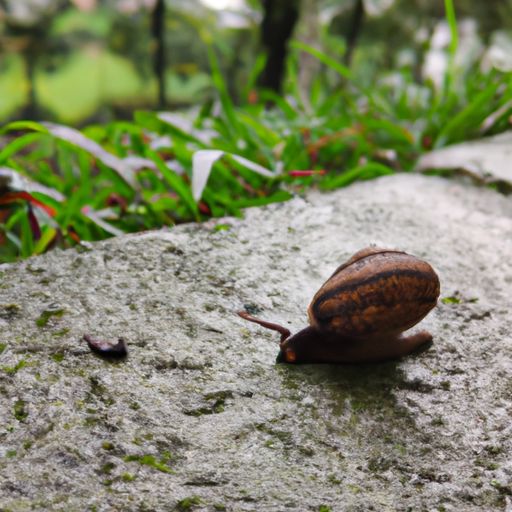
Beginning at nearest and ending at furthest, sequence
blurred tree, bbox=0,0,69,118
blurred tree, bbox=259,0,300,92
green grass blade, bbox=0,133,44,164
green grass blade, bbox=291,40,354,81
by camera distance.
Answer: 1. green grass blade, bbox=0,133,44,164
2. green grass blade, bbox=291,40,354,81
3. blurred tree, bbox=259,0,300,92
4. blurred tree, bbox=0,0,69,118

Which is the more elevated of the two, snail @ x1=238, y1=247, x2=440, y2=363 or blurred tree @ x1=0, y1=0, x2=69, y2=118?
snail @ x1=238, y1=247, x2=440, y2=363


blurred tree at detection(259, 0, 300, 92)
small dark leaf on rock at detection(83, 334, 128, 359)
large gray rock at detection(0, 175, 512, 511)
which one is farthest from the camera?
blurred tree at detection(259, 0, 300, 92)

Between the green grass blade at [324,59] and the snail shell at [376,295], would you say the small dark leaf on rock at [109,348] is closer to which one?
the snail shell at [376,295]

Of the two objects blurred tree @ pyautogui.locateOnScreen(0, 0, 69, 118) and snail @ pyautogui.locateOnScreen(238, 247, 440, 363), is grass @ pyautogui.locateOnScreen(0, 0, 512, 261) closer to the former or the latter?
snail @ pyautogui.locateOnScreen(238, 247, 440, 363)

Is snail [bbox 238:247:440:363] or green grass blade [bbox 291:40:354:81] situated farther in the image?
green grass blade [bbox 291:40:354:81]

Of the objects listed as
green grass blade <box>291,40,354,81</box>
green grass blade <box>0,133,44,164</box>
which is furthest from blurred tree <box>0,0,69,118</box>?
green grass blade <box>0,133,44,164</box>

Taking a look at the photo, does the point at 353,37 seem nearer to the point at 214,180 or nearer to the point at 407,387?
the point at 214,180

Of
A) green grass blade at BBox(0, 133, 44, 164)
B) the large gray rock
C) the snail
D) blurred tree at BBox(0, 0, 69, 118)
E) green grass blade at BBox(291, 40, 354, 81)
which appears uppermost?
green grass blade at BBox(291, 40, 354, 81)
